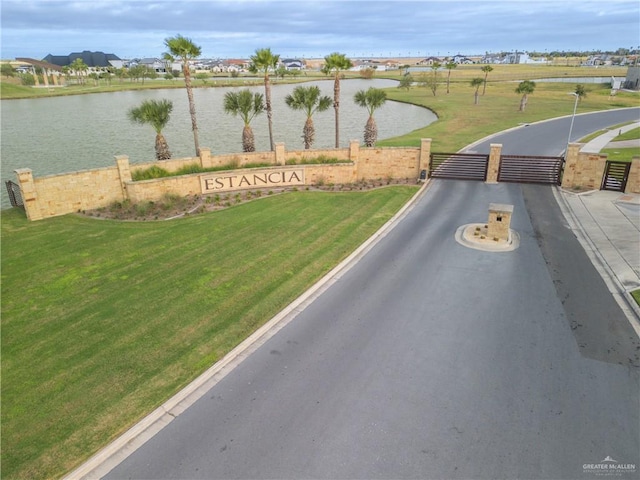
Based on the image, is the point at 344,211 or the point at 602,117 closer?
the point at 344,211

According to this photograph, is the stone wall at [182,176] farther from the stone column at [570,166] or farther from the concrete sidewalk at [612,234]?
the concrete sidewalk at [612,234]

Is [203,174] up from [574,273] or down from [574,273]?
up

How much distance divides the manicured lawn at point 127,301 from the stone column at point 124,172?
296 centimetres

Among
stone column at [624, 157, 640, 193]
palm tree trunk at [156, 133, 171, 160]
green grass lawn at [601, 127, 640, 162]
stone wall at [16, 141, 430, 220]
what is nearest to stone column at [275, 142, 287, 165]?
stone wall at [16, 141, 430, 220]

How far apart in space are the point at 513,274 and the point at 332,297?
266 inches

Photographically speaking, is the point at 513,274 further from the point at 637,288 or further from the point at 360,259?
the point at 360,259

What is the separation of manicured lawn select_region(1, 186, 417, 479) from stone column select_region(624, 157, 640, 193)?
42.2 ft

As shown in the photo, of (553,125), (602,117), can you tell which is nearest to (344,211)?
(553,125)

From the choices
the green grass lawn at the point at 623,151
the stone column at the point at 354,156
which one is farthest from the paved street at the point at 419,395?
the green grass lawn at the point at 623,151

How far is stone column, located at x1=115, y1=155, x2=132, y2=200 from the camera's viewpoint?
23.7 metres

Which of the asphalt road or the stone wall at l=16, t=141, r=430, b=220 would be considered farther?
the stone wall at l=16, t=141, r=430, b=220

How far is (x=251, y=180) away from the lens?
2688cm

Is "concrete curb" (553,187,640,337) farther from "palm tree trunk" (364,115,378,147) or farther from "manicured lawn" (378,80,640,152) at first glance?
"palm tree trunk" (364,115,378,147)

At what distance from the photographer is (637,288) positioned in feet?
45.5
